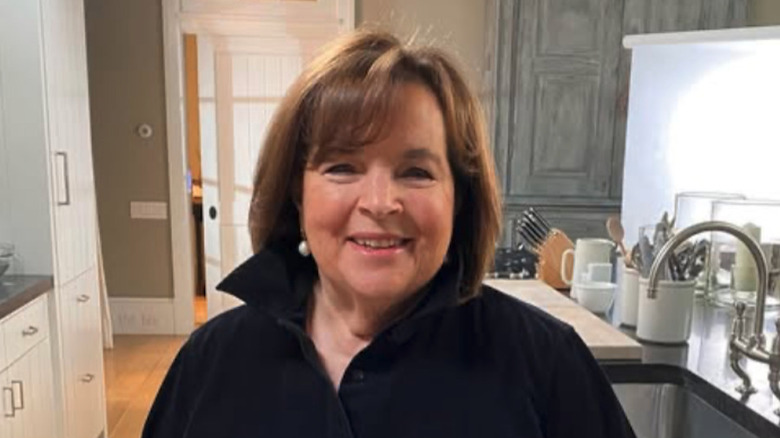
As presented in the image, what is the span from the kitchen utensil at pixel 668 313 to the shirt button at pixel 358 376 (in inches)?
36.4

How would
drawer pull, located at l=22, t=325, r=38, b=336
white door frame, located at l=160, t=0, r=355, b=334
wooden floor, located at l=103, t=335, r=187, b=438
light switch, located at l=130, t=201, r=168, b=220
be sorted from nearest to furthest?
drawer pull, located at l=22, t=325, r=38, b=336
wooden floor, located at l=103, t=335, r=187, b=438
white door frame, located at l=160, t=0, r=355, b=334
light switch, located at l=130, t=201, r=168, b=220

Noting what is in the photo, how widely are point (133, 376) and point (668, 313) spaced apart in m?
3.13

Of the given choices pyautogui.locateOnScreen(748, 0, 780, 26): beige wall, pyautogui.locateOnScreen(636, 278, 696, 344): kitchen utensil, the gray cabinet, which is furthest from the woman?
pyautogui.locateOnScreen(748, 0, 780, 26): beige wall

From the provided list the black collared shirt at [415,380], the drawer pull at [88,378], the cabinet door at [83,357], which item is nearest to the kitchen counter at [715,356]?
the black collared shirt at [415,380]

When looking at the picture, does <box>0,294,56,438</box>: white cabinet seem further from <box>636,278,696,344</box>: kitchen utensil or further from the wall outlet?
the wall outlet

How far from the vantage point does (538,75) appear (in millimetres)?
3822

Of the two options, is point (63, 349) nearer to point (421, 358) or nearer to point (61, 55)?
point (61, 55)

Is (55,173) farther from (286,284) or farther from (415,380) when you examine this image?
(415,380)

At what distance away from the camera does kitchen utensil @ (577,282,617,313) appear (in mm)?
1892

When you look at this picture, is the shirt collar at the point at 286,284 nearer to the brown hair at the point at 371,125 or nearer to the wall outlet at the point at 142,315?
the brown hair at the point at 371,125

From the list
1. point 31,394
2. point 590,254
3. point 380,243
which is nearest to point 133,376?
point 31,394

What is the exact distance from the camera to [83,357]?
2.85m

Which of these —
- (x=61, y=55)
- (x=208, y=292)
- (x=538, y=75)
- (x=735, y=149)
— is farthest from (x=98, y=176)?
(x=735, y=149)

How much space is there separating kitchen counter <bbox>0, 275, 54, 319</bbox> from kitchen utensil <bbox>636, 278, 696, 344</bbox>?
188cm
